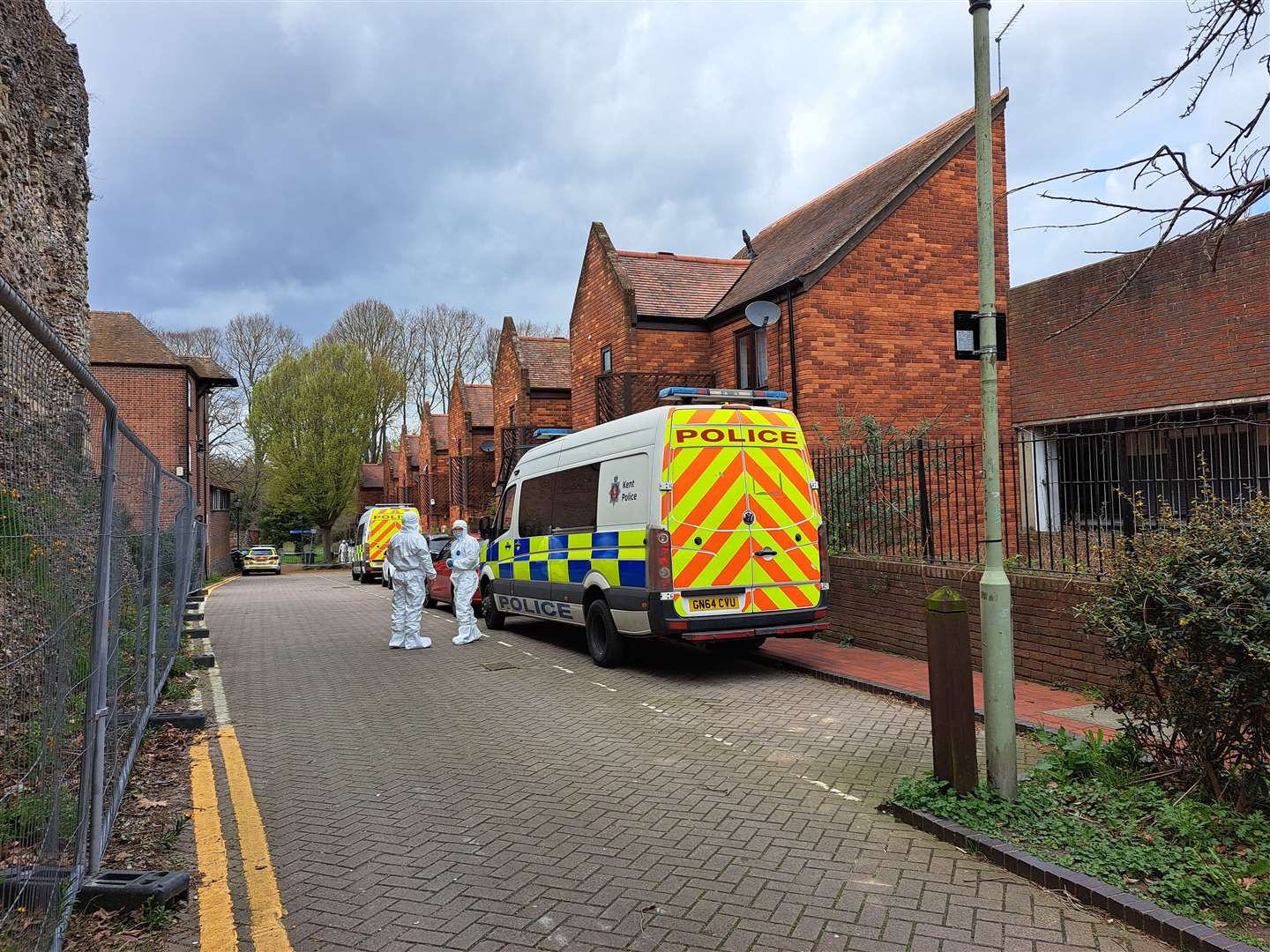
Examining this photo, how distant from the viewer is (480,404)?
38.1 meters

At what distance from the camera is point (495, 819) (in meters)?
4.70

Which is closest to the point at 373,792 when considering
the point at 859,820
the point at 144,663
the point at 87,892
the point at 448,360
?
the point at 87,892

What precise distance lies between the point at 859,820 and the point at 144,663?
5260 mm

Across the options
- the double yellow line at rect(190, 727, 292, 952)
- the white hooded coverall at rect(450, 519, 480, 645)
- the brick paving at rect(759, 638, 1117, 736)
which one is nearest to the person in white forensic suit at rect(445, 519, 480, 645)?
the white hooded coverall at rect(450, 519, 480, 645)

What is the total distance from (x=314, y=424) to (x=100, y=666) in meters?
41.9

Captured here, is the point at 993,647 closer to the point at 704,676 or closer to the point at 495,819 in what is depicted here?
the point at 495,819

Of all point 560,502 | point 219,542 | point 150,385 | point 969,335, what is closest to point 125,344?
point 150,385

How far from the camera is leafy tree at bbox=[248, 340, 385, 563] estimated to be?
140 feet

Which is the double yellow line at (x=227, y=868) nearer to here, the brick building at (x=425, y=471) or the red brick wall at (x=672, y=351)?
the red brick wall at (x=672, y=351)

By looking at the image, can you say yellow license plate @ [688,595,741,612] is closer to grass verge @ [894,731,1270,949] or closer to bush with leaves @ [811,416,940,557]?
bush with leaves @ [811,416,940,557]

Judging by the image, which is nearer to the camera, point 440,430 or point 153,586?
point 153,586

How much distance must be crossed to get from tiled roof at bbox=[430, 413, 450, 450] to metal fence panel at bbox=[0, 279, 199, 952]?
40318 mm

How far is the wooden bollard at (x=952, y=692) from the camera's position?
14.9 ft

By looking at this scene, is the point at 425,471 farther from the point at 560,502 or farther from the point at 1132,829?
the point at 1132,829
